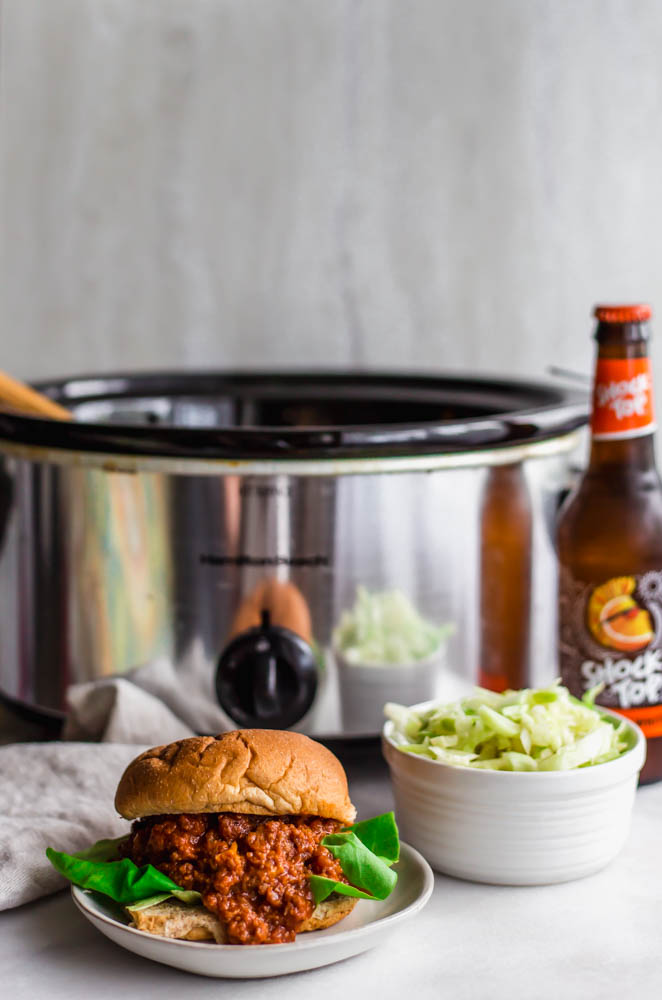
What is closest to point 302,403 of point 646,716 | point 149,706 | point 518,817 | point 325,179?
point 325,179

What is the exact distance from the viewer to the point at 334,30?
1694 mm

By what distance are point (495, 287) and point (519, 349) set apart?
97 mm

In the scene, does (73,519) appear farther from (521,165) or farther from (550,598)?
(521,165)

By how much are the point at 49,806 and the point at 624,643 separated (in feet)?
1.75

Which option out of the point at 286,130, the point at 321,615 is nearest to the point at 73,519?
the point at 321,615

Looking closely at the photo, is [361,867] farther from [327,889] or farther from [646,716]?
[646,716]

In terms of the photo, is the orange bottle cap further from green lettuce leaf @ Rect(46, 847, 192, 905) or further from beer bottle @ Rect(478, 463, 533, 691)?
green lettuce leaf @ Rect(46, 847, 192, 905)

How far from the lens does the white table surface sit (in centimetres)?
82

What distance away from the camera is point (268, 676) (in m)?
1.09

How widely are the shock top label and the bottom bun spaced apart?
399mm

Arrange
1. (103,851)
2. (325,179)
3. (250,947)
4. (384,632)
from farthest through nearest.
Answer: (325,179)
(384,632)
(103,851)
(250,947)

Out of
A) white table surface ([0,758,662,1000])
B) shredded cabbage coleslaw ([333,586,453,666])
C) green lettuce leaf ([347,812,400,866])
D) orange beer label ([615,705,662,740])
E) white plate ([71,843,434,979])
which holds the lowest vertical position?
white table surface ([0,758,662,1000])

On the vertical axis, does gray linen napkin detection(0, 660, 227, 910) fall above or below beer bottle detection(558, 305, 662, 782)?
below

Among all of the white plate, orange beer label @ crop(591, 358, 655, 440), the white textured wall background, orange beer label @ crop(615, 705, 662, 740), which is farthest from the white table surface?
the white textured wall background
